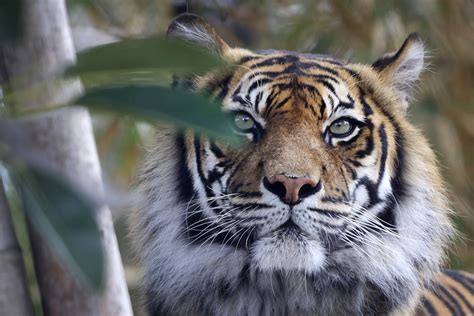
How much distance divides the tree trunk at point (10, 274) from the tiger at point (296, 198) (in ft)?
2.84

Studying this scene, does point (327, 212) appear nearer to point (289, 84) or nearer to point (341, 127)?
point (341, 127)

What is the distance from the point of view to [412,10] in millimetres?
3873

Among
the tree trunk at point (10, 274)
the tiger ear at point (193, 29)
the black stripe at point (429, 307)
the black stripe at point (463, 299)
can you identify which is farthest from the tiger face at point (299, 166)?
the tree trunk at point (10, 274)

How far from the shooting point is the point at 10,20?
0.53 m

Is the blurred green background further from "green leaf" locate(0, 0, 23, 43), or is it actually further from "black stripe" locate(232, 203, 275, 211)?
"green leaf" locate(0, 0, 23, 43)

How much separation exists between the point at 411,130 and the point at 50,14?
3.99 ft

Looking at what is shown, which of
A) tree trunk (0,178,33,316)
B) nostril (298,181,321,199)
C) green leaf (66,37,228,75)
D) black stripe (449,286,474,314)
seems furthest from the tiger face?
green leaf (66,37,228,75)

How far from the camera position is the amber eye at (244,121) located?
1.78 metres

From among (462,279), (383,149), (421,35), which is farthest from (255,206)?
(421,35)

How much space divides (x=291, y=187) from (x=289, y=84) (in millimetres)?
335

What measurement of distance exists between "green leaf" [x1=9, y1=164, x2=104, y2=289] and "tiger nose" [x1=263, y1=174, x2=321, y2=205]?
1.07 m

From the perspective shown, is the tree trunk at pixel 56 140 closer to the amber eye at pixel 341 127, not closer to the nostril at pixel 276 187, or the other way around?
the nostril at pixel 276 187

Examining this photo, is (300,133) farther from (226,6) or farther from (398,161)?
(226,6)

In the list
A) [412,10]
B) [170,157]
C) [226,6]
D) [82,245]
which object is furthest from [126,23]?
[82,245]
